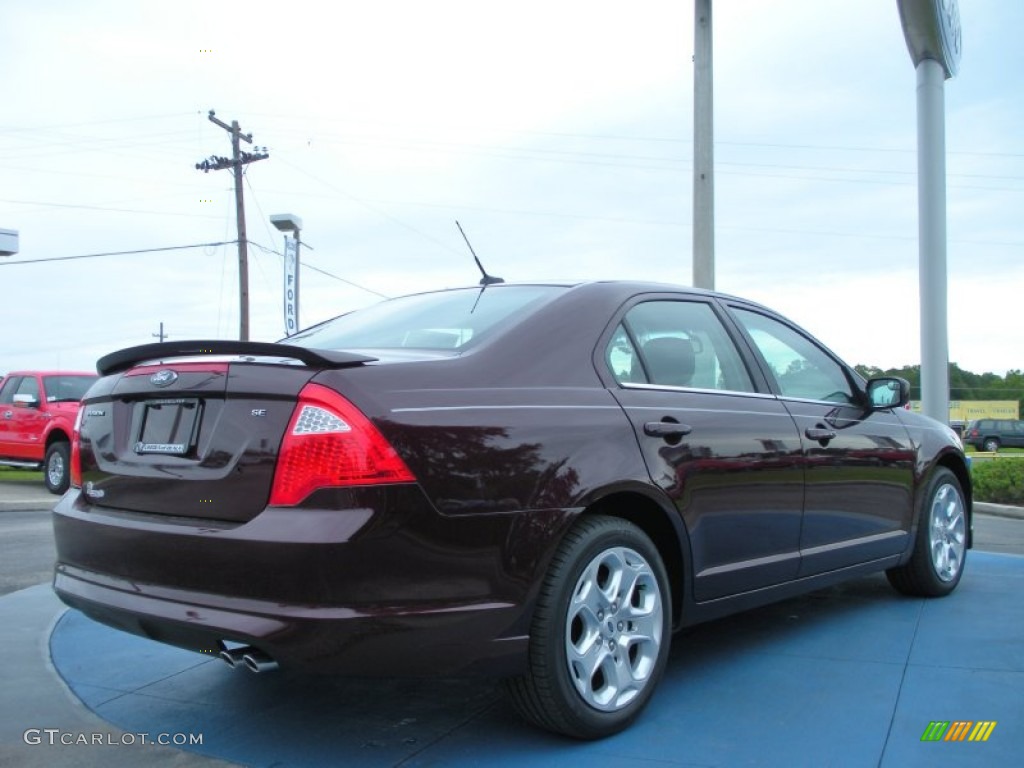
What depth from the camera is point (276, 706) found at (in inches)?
135

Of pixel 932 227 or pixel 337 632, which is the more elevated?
pixel 932 227

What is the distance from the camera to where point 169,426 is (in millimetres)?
2914

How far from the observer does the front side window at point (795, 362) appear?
4285 mm

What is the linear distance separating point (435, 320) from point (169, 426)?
3.59 feet

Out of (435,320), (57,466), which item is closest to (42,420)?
(57,466)

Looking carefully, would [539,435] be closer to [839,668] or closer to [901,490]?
[839,668]

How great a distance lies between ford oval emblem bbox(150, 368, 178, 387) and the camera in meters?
2.93

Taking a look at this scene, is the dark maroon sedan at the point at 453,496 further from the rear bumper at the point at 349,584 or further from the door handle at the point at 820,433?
the door handle at the point at 820,433

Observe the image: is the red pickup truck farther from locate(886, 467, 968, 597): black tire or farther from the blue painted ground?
locate(886, 467, 968, 597): black tire

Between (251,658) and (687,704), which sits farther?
(687,704)

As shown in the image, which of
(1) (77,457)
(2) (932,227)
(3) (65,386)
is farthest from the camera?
(3) (65,386)

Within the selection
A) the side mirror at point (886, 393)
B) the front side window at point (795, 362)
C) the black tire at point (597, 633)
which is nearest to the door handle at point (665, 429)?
the black tire at point (597, 633)

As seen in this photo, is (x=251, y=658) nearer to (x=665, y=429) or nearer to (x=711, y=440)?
(x=665, y=429)

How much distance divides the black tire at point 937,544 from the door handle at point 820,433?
1.13 m
